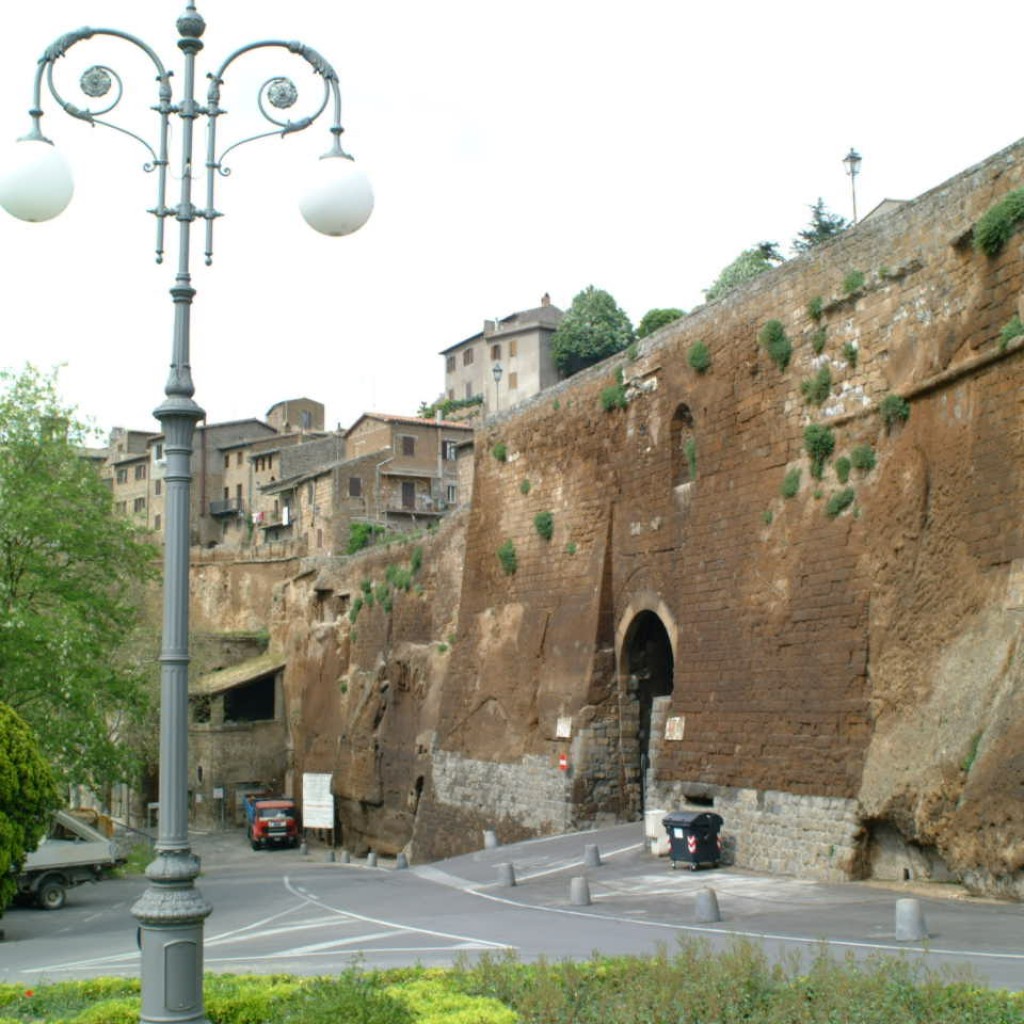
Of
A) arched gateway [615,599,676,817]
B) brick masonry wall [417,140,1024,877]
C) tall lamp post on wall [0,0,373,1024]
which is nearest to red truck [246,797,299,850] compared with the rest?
brick masonry wall [417,140,1024,877]

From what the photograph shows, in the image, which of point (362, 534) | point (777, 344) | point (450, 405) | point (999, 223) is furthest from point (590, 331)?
point (999, 223)

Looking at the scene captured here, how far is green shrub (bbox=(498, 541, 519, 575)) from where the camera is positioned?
30031 mm

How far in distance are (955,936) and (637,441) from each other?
1450 centimetres

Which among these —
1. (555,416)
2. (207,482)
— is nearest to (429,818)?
(555,416)

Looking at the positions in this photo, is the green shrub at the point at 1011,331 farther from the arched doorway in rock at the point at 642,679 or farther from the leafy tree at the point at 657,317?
the leafy tree at the point at 657,317

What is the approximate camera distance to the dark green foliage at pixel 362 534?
5728 cm

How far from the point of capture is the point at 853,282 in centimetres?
1872

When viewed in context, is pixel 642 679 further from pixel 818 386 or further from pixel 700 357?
pixel 818 386

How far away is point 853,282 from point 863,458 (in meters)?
2.69

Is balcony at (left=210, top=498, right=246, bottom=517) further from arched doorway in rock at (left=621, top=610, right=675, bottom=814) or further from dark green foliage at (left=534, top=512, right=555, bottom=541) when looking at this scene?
arched doorway in rock at (left=621, top=610, right=675, bottom=814)

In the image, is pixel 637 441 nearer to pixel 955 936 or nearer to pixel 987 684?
pixel 987 684

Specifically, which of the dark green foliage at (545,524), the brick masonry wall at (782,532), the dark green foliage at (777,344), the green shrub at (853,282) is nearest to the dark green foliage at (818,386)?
the brick masonry wall at (782,532)

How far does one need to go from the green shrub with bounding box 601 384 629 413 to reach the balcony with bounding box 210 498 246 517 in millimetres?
53738

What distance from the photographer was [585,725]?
1019 inches
